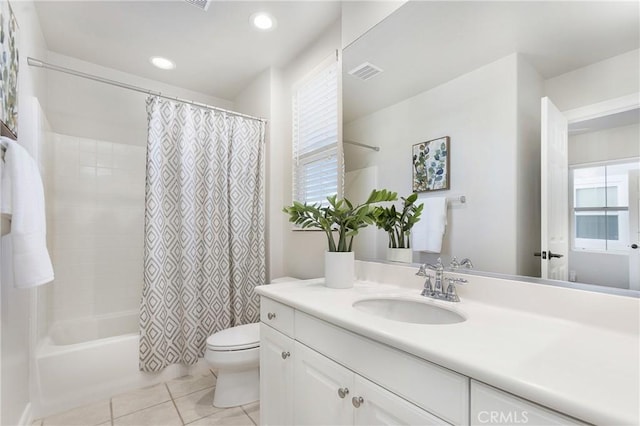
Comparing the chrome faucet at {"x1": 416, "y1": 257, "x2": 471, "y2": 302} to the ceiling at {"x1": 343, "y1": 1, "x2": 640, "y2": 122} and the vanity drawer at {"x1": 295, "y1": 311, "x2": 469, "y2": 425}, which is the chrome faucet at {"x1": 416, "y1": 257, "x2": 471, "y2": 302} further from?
the ceiling at {"x1": 343, "y1": 1, "x2": 640, "y2": 122}

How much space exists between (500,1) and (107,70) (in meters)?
2.94

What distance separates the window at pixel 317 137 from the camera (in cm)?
201

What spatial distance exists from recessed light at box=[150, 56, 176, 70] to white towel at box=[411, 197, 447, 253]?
2.35 m

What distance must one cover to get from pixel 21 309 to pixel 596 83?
2.62 metres

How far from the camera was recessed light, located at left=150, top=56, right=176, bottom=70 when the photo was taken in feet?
7.82

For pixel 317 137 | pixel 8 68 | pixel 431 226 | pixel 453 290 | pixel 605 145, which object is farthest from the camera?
pixel 317 137

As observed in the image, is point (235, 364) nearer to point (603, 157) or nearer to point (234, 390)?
point (234, 390)

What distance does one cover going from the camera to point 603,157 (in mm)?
901

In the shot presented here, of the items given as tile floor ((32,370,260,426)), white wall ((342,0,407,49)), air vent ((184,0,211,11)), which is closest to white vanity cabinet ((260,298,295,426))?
tile floor ((32,370,260,426))

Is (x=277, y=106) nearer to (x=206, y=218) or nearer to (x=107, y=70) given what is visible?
(x=206, y=218)

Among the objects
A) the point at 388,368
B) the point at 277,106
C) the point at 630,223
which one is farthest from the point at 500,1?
the point at 277,106

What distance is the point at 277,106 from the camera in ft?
8.25

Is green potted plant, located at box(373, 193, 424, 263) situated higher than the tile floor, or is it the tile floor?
green potted plant, located at box(373, 193, 424, 263)

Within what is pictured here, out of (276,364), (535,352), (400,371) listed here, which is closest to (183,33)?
(276,364)
